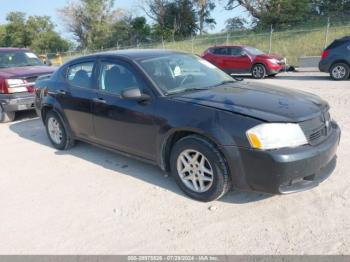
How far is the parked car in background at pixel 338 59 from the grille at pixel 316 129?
9.91m

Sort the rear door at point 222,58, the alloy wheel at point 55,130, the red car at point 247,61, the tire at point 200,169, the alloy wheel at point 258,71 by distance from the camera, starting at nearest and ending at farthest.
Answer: the tire at point 200,169 → the alloy wheel at point 55,130 → the red car at point 247,61 → the alloy wheel at point 258,71 → the rear door at point 222,58

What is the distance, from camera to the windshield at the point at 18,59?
9.59 meters

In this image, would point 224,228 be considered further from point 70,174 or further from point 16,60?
point 16,60

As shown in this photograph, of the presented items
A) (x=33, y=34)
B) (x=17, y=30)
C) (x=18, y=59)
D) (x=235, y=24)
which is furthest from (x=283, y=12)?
(x=17, y=30)

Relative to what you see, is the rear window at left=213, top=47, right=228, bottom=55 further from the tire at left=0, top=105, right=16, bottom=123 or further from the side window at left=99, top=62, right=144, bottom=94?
the side window at left=99, top=62, right=144, bottom=94

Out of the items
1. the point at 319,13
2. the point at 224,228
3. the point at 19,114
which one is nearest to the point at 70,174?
the point at 224,228

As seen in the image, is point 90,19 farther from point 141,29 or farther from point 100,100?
point 100,100

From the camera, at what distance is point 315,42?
20.4m

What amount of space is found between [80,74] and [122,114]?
135 cm

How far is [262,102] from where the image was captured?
3.84 metres

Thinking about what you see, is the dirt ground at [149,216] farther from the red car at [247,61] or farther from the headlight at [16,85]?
the red car at [247,61]

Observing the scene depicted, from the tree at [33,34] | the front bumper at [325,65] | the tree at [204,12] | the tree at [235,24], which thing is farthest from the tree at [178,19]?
the front bumper at [325,65]

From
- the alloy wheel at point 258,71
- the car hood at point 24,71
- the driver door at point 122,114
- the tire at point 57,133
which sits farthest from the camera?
the alloy wheel at point 258,71

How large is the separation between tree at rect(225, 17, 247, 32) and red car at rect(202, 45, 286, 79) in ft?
60.8
